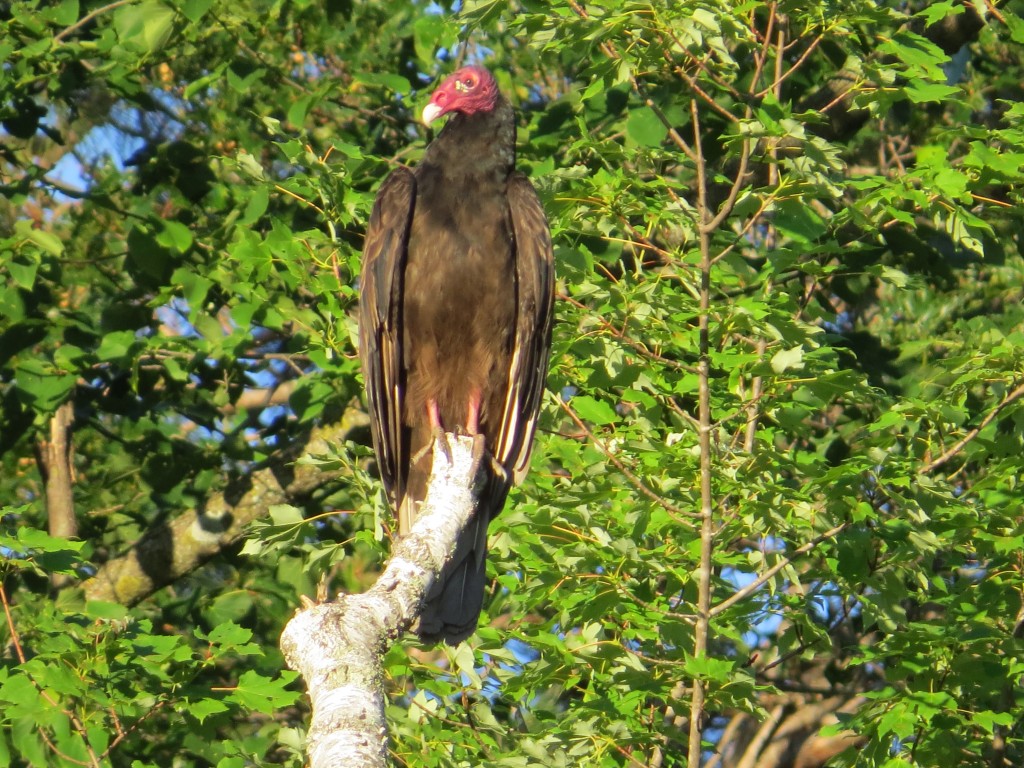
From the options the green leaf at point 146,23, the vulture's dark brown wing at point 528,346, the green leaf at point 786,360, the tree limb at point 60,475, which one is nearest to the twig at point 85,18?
the green leaf at point 146,23

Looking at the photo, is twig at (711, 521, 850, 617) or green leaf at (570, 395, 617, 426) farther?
green leaf at (570, 395, 617, 426)

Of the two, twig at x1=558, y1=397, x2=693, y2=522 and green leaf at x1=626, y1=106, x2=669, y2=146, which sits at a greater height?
green leaf at x1=626, y1=106, x2=669, y2=146

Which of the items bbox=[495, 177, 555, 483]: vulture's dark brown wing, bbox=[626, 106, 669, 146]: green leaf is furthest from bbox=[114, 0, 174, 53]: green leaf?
bbox=[495, 177, 555, 483]: vulture's dark brown wing

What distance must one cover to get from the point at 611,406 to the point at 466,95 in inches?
40.1

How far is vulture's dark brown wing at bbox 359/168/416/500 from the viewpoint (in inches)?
143

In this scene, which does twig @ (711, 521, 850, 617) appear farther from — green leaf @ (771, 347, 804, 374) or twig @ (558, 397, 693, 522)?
green leaf @ (771, 347, 804, 374)

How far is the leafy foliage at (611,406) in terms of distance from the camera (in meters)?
3.32

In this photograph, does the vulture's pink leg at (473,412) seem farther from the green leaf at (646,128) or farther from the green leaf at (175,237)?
the green leaf at (175,237)

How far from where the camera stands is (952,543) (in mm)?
3502

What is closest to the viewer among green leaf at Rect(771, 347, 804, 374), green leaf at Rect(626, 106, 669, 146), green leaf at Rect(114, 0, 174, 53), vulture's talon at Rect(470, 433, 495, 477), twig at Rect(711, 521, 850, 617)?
green leaf at Rect(771, 347, 804, 374)

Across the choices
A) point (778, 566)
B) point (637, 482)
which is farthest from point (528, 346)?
point (778, 566)

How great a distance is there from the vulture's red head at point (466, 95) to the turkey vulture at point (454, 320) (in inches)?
11.3

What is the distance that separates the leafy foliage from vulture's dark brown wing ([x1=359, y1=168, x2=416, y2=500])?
0.12 metres

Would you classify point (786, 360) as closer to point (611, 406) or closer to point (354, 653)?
point (611, 406)
